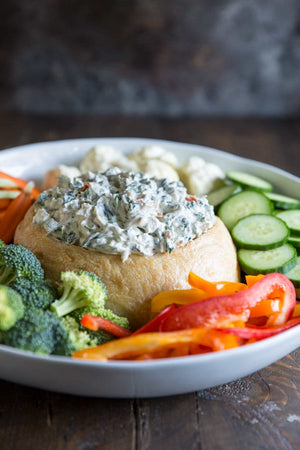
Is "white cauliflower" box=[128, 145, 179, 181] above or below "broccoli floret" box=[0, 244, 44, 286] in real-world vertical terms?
below

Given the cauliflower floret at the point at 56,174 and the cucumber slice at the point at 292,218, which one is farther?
the cauliflower floret at the point at 56,174

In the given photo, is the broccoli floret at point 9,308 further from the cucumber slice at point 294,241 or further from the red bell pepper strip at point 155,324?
the cucumber slice at point 294,241

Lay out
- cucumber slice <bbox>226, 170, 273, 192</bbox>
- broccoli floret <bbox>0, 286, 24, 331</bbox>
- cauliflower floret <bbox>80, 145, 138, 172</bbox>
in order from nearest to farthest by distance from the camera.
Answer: broccoli floret <bbox>0, 286, 24, 331</bbox> < cucumber slice <bbox>226, 170, 273, 192</bbox> < cauliflower floret <bbox>80, 145, 138, 172</bbox>

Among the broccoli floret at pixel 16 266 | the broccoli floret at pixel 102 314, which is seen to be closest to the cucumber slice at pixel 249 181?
the broccoli floret at pixel 102 314

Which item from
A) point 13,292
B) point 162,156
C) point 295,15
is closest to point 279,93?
point 295,15

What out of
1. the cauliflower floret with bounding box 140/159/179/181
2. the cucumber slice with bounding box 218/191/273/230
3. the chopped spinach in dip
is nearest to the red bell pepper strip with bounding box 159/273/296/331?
the chopped spinach in dip

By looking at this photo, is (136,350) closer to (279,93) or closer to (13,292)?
(13,292)

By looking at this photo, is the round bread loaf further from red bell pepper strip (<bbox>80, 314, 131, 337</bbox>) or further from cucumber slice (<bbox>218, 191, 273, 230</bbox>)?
cucumber slice (<bbox>218, 191, 273, 230</bbox>)
